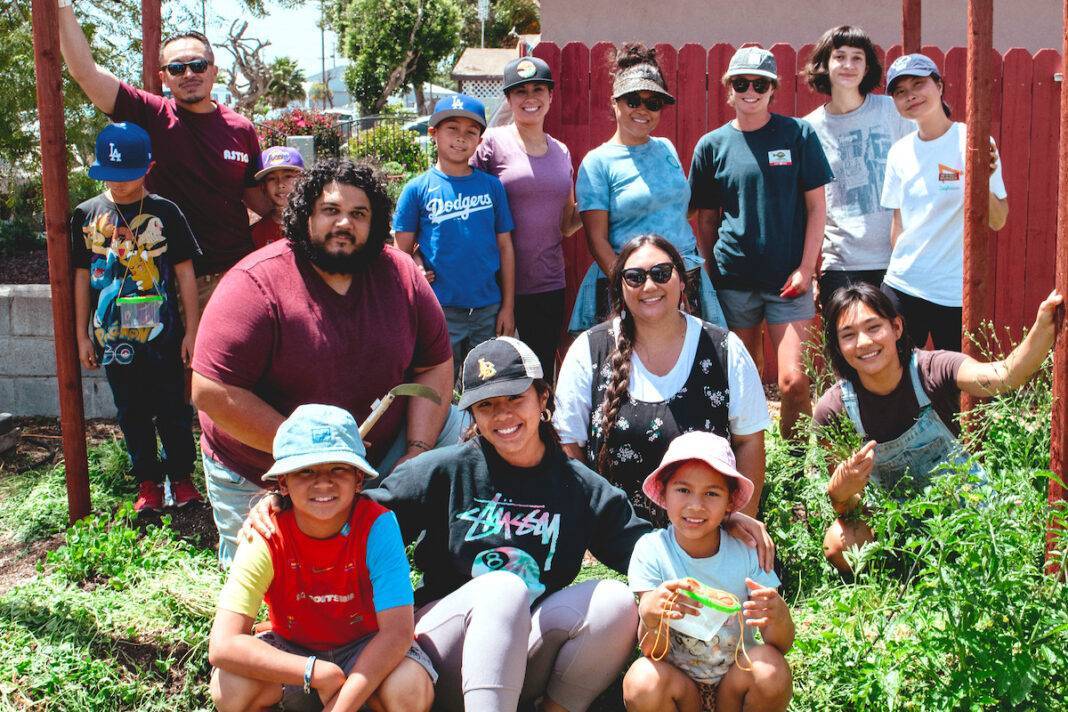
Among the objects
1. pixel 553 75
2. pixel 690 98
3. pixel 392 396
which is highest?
pixel 553 75

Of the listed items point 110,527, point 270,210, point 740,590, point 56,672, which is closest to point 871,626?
point 740,590

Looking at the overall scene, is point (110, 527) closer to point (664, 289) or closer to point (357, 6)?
point (664, 289)

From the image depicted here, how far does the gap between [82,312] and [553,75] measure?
3.37 metres

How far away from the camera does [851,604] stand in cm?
→ 301

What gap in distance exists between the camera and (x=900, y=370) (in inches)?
143

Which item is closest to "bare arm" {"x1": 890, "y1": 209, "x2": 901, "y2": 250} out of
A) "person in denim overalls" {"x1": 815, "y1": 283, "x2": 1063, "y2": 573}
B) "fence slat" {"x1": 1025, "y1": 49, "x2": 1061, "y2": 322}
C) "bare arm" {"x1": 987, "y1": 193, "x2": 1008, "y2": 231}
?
"bare arm" {"x1": 987, "y1": 193, "x2": 1008, "y2": 231}

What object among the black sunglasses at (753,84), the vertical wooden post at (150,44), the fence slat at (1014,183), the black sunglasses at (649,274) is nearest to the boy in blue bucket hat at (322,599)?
the black sunglasses at (649,274)

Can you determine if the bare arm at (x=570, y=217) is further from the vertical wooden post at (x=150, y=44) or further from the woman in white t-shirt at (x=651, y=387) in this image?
the vertical wooden post at (x=150, y=44)

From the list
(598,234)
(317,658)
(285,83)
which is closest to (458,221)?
(598,234)

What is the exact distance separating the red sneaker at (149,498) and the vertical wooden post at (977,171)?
11.4 ft

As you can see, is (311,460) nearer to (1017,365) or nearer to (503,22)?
(1017,365)

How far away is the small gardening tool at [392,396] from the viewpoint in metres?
3.52

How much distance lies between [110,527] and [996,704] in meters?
3.48

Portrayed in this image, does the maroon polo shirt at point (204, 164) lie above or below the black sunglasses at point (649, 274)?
above
